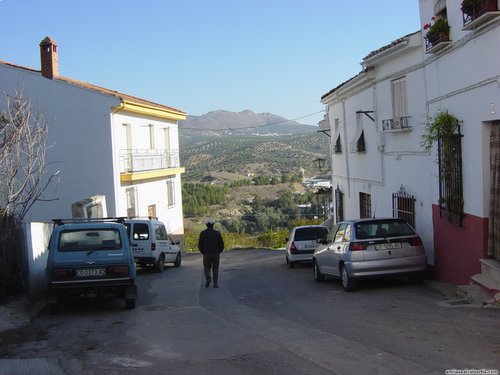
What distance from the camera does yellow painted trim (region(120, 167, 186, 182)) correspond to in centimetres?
2883

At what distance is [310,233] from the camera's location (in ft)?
72.7

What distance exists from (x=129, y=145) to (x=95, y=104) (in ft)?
10.2

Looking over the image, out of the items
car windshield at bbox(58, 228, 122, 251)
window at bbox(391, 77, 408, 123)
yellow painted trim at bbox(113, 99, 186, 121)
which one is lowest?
car windshield at bbox(58, 228, 122, 251)

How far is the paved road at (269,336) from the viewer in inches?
273

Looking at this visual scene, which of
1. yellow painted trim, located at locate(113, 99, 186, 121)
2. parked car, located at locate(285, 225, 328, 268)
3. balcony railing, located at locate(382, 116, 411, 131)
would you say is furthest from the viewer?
yellow painted trim, located at locate(113, 99, 186, 121)

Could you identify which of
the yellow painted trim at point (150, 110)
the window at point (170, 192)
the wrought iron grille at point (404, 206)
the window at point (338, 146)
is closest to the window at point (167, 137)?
the yellow painted trim at point (150, 110)

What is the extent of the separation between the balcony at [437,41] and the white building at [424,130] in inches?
0.9

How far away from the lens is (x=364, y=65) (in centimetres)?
1875

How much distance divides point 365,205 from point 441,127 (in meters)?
9.34

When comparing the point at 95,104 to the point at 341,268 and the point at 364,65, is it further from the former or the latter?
the point at 341,268

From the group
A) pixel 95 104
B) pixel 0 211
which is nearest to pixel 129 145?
pixel 95 104

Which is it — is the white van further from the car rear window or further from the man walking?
the man walking

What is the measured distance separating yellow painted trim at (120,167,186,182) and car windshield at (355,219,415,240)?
17.4 m

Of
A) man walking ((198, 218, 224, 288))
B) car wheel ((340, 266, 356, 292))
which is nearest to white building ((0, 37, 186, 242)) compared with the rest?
man walking ((198, 218, 224, 288))
